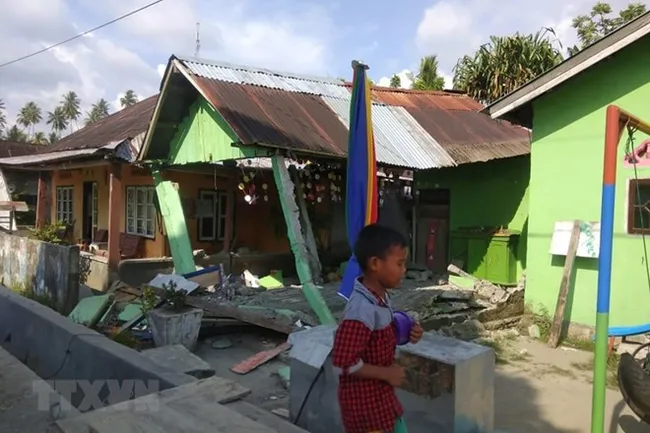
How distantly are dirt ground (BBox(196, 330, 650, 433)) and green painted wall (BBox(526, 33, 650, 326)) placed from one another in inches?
35.1

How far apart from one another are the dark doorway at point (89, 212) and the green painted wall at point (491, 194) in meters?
10.4

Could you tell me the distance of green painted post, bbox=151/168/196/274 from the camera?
9.93m

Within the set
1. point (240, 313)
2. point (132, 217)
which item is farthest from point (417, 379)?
point (132, 217)

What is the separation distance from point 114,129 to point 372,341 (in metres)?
14.4

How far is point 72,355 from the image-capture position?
16.5 ft

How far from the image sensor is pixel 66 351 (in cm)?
514

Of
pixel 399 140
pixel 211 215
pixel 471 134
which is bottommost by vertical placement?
pixel 211 215

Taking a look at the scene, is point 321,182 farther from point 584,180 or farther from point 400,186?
point 584,180

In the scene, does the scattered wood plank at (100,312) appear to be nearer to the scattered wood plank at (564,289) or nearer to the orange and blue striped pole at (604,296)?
the orange and blue striped pole at (604,296)

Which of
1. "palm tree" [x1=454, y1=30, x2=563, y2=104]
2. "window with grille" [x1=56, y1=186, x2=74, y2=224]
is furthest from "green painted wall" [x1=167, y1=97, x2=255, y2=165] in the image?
"palm tree" [x1=454, y1=30, x2=563, y2=104]

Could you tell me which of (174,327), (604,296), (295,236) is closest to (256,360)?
(174,327)

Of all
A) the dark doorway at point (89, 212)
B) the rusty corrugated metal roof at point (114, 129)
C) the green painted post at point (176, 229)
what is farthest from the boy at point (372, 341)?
the dark doorway at point (89, 212)

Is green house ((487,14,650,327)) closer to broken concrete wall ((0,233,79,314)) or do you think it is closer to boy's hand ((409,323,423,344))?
boy's hand ((409,323,423,344))

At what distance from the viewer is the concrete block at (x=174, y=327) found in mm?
6773
